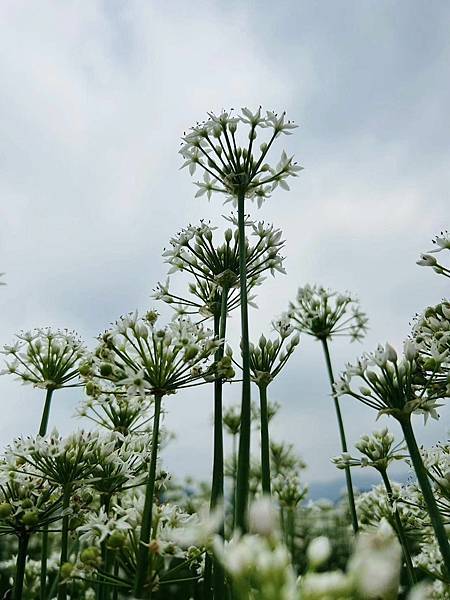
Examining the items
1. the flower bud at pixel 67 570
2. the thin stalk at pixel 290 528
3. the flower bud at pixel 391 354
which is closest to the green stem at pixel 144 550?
the flower bud at pixel 67 570

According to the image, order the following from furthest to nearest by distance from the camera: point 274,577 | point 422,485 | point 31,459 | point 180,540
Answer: point 31,459 < point 422,485 < point 180,540 < point 274,577

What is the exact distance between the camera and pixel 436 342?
4.27 m

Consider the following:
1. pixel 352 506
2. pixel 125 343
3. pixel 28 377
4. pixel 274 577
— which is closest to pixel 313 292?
pixel 352 506

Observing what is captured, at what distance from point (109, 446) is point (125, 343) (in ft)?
2.56

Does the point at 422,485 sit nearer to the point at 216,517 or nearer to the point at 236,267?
the point at 216,517

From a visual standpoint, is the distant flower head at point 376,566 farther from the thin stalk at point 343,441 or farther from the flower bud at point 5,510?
the thin stalk at point 343,441

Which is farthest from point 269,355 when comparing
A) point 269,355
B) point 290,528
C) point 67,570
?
point 290,528

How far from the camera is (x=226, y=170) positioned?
4871 mm

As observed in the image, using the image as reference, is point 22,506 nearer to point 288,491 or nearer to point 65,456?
point 65,456

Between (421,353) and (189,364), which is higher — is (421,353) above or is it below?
above

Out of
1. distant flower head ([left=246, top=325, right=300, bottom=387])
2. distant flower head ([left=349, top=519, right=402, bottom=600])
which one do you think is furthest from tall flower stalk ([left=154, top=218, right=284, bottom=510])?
distant flower head ([left=349, top=519, right=402, bottom=600])

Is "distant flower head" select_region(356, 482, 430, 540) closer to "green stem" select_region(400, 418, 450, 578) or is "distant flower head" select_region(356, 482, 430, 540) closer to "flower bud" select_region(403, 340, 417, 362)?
"green stem" select_region(400, 418, 450, 578)

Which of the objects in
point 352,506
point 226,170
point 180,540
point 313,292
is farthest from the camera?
point 313,292

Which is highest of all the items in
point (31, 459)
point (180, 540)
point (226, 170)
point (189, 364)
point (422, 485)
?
point (226, 170)
